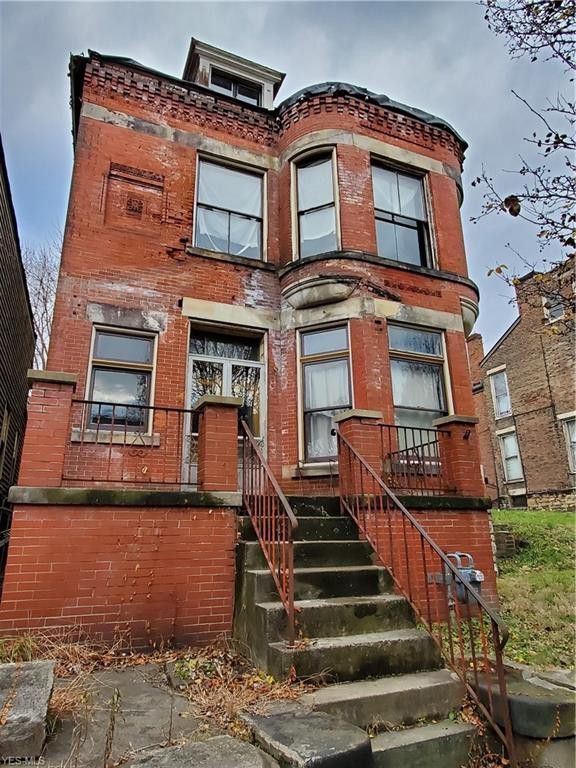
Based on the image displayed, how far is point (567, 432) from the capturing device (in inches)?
774

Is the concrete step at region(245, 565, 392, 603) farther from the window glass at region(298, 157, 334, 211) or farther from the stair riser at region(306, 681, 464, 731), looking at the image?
the window glass at region(298, 157, 334, 211)

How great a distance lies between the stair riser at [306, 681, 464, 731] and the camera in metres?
3.54

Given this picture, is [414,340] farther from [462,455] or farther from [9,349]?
[9,349]

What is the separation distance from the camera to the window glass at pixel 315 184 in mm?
9617

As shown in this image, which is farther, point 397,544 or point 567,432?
point 567,432

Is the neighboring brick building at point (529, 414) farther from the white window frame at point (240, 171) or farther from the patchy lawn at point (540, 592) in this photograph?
the white window frame at point (240, 171)

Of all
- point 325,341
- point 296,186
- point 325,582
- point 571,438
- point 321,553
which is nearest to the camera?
point 325,582

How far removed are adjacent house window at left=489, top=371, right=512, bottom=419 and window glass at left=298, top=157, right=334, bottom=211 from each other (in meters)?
16.7

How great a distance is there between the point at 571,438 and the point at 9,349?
19.8m

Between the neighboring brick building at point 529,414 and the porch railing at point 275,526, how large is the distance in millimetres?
16529

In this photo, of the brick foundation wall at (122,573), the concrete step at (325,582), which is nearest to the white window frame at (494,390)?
the concrete step at (325,582)

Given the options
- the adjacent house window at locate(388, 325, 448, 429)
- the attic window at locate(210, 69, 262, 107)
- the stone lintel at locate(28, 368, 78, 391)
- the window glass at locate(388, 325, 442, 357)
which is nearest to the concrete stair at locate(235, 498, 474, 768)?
the stone lintel at locate(28, 368, 78, 391)

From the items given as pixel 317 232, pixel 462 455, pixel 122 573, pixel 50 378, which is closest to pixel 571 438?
pixel 462 455

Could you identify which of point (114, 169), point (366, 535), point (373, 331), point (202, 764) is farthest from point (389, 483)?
point (114, 169)
